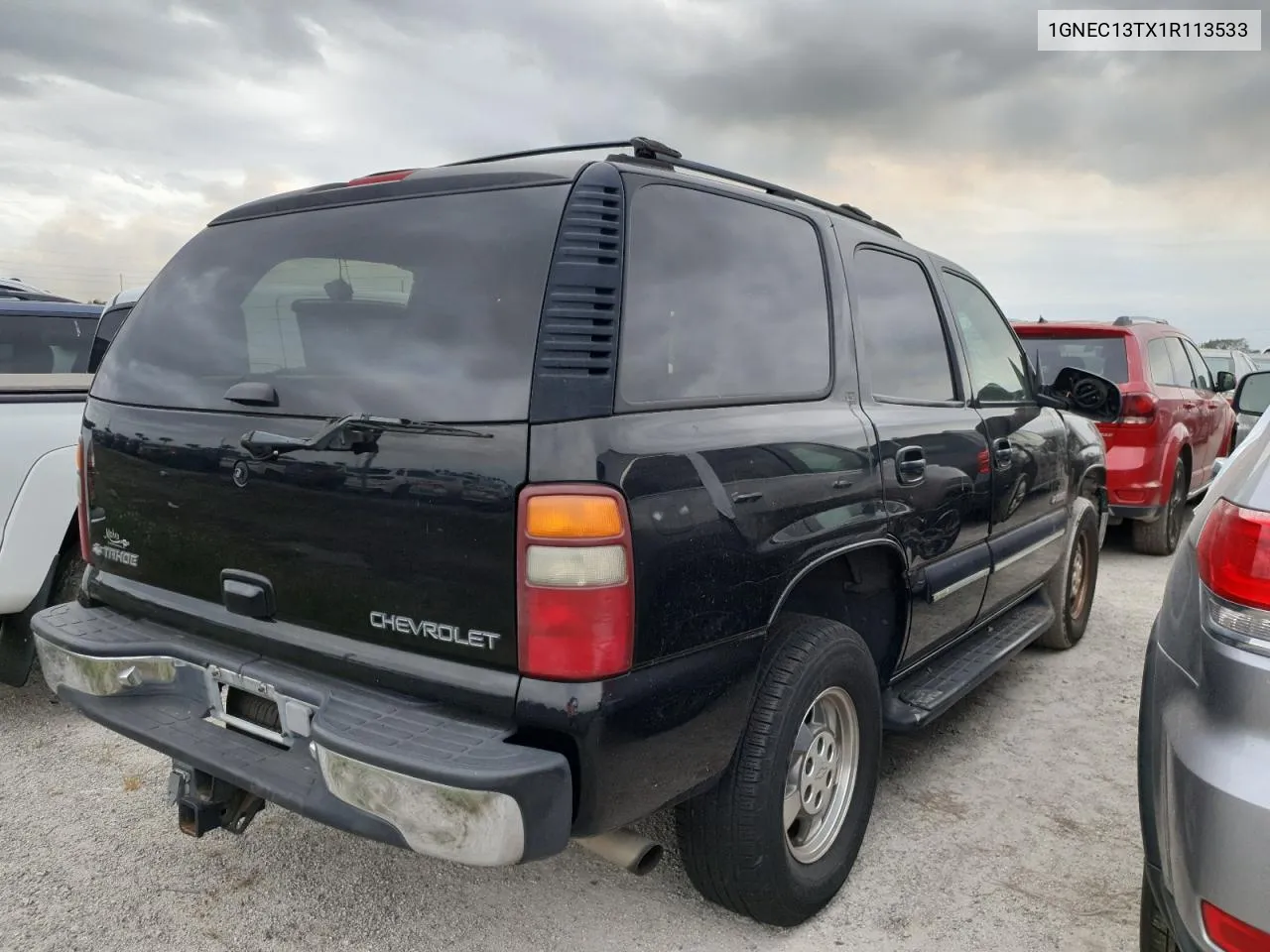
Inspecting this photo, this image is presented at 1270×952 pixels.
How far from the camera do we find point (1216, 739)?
64.9 inches

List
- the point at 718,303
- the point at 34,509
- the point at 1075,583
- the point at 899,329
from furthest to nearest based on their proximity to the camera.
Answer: the point at 1075,583 → the point at 34,509 → the point at 899,329 → the point at 718,303

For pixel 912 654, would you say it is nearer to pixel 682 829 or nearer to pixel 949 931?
pixel 949 931

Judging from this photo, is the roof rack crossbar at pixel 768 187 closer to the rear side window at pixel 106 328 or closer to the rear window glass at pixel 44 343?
the rear side window at pixel 106 328

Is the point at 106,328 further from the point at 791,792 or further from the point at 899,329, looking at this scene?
the point at 791,792

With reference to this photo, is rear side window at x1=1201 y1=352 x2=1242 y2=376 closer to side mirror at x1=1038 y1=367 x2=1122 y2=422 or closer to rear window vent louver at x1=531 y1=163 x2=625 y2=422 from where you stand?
side mirror at x1=1038 y1=367 x2=1122 y2=422

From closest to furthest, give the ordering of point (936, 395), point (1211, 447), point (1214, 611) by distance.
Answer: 1. point (1214, 611)
2. point (936, 395)
3. point (1211, 447)

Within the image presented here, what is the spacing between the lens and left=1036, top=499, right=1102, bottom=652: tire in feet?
15.4

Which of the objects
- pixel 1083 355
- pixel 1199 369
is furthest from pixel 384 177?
pixel 1199 369

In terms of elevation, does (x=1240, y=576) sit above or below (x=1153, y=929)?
above

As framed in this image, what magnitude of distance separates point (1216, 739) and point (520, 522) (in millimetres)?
1305

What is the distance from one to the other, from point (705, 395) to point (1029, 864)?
1847 mm

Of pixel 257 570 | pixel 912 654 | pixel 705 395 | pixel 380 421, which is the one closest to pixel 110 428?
pixel 257 570

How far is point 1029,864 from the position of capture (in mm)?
2936

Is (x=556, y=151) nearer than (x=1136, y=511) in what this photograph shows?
Yes
